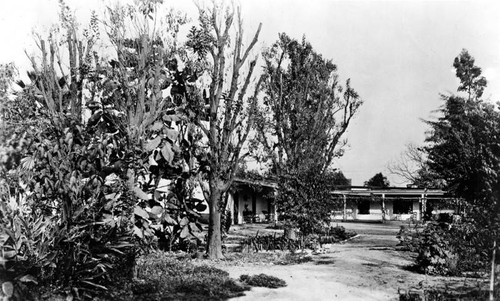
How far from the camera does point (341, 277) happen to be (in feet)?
31.5

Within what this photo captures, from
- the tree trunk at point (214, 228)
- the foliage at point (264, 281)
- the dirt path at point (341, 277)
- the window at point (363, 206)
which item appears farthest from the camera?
the window at point (363, 206)

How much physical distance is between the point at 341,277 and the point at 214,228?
13.4 ft

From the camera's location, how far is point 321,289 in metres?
8.31

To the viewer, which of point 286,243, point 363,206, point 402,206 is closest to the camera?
point 286,243

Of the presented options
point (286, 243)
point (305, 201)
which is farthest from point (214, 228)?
point (286, 243)

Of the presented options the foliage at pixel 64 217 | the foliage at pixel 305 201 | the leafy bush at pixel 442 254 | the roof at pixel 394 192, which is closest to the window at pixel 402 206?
the roof at pixel 394 192

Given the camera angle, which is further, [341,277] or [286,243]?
[286,243]

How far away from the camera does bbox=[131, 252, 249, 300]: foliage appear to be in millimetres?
7359

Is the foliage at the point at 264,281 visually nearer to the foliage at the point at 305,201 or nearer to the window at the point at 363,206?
the foliage at the point at 305,201

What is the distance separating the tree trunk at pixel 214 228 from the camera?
39.8 ft

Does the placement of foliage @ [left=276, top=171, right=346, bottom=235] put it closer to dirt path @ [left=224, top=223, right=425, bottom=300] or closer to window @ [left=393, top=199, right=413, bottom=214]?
dirt path @ [left=224, top=223, right=425, bottom=300]

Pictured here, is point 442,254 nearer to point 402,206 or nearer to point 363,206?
point 363,206

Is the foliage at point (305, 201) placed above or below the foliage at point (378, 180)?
below

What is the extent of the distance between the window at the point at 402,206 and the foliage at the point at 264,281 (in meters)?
35.1
